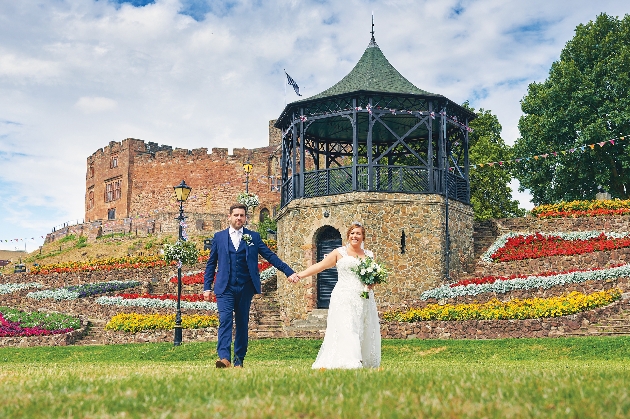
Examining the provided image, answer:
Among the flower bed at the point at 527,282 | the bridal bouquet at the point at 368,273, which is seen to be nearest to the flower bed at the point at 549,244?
the flower bed at the point at 527,282

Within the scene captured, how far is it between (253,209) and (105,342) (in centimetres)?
2804

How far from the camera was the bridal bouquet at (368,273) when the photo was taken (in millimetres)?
9164

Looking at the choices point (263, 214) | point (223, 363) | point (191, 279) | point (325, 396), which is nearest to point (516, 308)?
point (223, 363)

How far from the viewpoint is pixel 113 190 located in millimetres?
57312

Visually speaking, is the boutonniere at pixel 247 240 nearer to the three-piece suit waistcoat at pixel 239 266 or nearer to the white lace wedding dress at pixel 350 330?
the three-piece suit waistcoat at pixel 239 266

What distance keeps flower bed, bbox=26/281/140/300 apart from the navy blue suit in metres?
19.3

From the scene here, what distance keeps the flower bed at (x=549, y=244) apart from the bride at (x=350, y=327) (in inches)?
563

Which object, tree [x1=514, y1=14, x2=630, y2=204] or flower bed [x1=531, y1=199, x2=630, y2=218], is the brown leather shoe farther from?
tree [x1=514, y1=14, x2=630, y2=204]

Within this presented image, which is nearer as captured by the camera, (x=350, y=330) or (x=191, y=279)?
(x=350, y=330)

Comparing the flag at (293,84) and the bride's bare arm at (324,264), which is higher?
the flag at (293,84)

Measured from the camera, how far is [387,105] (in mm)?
23797

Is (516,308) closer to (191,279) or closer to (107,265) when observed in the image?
(191,279)

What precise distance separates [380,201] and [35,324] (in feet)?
35.8

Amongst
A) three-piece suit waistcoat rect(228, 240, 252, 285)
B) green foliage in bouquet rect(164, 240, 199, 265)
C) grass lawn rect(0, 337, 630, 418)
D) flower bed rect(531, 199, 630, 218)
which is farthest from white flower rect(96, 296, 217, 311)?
grass lawn rect(0, 337, 630, 418)
